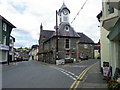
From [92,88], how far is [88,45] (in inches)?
1629

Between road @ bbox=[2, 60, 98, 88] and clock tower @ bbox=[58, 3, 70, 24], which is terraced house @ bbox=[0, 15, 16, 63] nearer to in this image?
road @ bbox=[2, 60, 98, 88]

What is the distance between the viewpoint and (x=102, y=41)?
14.1 m

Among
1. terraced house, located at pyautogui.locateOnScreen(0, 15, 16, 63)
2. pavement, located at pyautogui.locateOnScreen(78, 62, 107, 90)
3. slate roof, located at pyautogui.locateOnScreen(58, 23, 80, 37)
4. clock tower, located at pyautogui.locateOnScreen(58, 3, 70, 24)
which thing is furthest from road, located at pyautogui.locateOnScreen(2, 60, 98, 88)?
clock tower, located at pyautogui.locateOnScreen(58, 3, 70, 24)

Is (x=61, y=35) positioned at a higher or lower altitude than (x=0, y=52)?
higher

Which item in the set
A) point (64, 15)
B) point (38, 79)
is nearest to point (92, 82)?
point (38, 79)

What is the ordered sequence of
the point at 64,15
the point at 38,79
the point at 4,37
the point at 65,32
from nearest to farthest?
the point at 38,79 → the point at 4,37 → the point at 65,32 → the point at 64,15

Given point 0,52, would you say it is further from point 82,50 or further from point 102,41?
point 82,50

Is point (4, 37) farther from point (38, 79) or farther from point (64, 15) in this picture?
point (38, 79)

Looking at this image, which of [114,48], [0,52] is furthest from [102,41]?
[0,52]

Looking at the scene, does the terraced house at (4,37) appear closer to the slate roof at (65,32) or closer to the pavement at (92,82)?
the slate roof at (65,32)

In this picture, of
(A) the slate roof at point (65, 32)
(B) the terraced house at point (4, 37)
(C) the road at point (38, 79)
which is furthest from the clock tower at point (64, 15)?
(C) the road at point (38, 79)

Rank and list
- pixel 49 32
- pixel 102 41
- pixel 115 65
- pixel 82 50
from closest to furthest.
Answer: pixel 115 65
pixel 102 41
pixel 82 50
pixel 49 32

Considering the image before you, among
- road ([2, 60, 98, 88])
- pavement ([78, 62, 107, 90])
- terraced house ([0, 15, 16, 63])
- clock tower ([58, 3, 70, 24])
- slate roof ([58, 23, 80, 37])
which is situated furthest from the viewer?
clock tower ([58, 3, 70, 24])

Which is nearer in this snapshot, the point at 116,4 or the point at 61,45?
the point at 116,4
